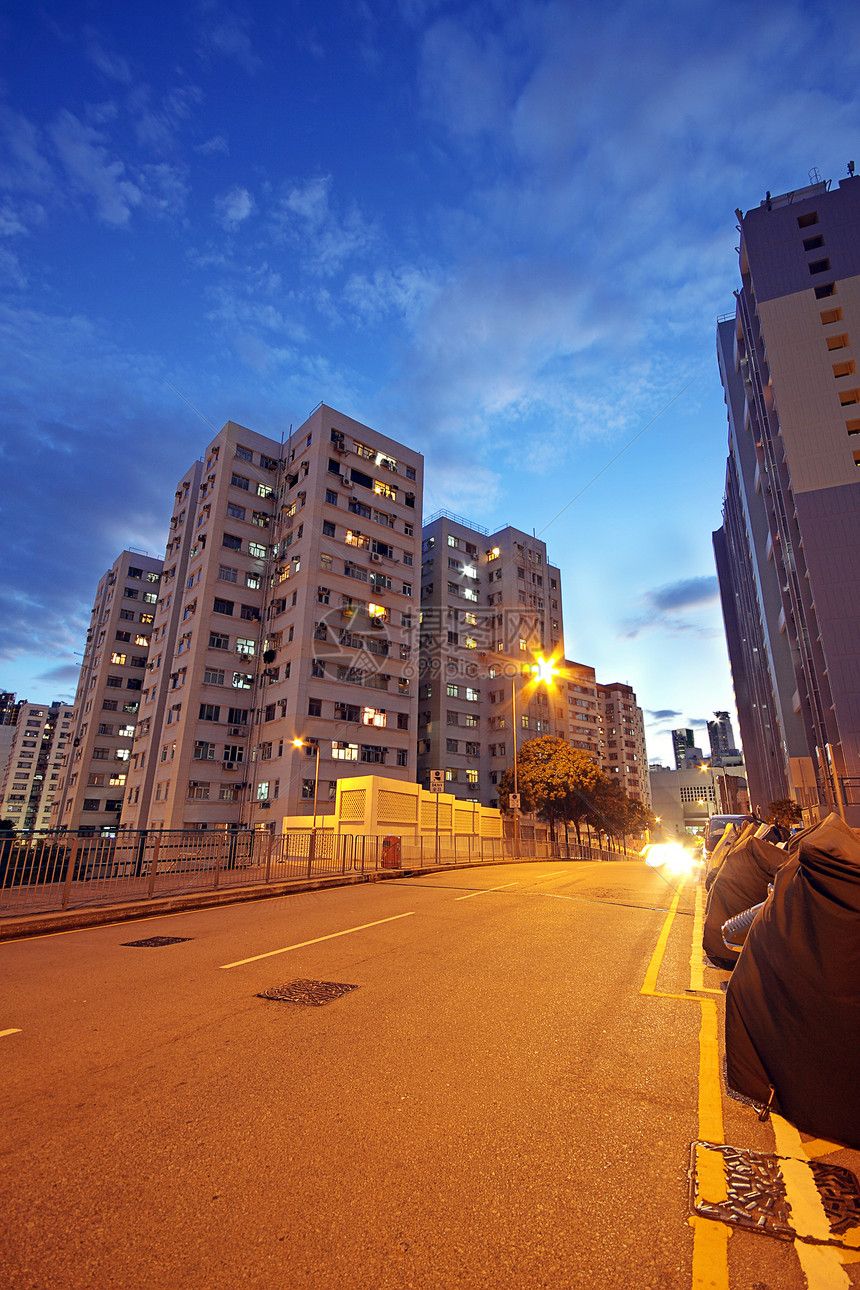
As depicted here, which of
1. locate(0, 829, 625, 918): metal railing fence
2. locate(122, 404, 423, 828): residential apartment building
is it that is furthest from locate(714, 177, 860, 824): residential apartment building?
locate(0, 829, 625, 918): metal railing fence

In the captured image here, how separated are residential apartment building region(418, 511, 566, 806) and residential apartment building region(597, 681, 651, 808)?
56.2 metres

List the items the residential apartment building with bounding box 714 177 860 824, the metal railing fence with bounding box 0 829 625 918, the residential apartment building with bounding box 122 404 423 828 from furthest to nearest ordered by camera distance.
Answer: the residential apartment building with bounding box 122 404 423 828 < the residential apartment building with bounding box 714 177 860 824 < the metal railing fence with bounding box 0 829 625 918

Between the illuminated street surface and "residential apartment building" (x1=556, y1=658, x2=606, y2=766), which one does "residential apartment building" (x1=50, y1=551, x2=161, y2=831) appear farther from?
the illuminated street surface

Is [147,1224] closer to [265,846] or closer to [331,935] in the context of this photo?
[331,935]

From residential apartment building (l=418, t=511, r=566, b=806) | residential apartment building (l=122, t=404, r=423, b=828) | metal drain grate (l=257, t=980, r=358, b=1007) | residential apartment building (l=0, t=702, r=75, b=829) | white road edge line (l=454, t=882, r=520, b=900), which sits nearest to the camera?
metal drain grate (l=257, t=980, r=358, b=1007)

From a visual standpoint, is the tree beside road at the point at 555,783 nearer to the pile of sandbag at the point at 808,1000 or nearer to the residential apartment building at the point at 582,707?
the residential apartment building at the point at 582,707

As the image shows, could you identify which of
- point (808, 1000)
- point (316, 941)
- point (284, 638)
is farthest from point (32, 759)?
point (808, 1000)

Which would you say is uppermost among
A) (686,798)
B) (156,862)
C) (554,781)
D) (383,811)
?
(686,798)

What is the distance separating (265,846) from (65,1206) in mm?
14645

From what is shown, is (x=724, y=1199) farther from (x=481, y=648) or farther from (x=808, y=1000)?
(x=481, y=648)

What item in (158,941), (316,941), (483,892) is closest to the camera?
(316,941)

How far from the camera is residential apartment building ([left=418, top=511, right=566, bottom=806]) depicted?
2591 inches

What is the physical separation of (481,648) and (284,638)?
28.0m

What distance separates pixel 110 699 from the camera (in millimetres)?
71500
